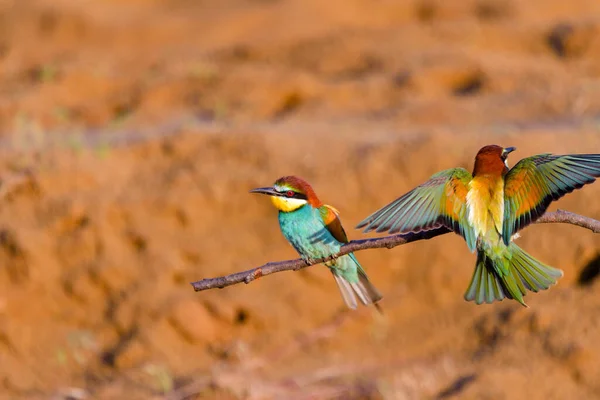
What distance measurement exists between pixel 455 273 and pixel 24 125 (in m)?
3.23

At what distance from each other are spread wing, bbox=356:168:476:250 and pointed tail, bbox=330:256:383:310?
71cm

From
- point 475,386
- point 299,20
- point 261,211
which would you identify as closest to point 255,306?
point 261,211

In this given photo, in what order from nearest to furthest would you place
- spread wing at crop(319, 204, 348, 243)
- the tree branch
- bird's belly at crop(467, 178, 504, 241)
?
1. the tree branch
2. bird's belly at crop(467, 178, 504, 241)
3. spread wing at crop(319, 204, 348, 243)

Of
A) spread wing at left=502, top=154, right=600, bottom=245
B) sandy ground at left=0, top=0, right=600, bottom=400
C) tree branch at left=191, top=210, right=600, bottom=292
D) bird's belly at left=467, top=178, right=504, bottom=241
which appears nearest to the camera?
tree branch at left=191, top=210, right=600, bottom=292

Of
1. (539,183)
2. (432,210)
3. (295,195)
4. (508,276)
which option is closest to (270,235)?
(295,195)

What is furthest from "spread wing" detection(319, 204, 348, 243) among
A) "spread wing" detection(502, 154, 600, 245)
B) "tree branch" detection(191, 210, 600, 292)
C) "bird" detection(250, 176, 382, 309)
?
"tree branch" detection(191, 210, 600, 292)

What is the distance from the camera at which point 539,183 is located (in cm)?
234

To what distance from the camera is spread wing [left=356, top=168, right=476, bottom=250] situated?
91.4 inches

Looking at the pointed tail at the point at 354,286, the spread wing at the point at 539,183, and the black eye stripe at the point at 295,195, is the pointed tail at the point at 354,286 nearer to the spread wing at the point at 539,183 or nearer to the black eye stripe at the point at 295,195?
the black eye stripe at the point at 295,195

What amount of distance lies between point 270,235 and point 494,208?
291cm

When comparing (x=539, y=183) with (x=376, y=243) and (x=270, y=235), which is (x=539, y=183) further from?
(x=270, y=235)

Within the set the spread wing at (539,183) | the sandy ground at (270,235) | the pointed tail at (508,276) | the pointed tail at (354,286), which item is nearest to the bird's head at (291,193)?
the pointed tail at (354,286)

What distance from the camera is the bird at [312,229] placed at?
304 cm

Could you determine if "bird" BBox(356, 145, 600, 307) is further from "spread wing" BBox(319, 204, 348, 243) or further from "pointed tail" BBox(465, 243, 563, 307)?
"spread wing" BBox(319, 204, 348, 243)
